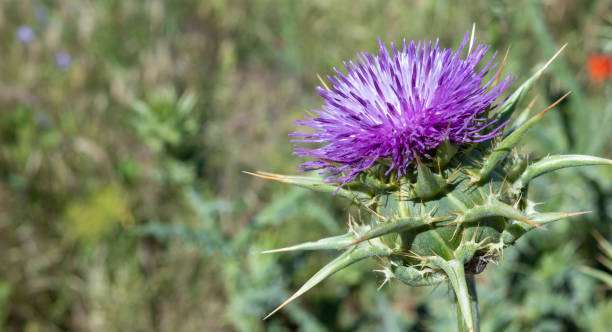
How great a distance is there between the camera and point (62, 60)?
4984mm

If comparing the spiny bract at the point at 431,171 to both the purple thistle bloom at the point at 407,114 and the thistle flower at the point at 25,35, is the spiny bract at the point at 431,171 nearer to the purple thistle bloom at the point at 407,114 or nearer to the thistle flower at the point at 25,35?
the purple thistle bloom at the point at 407,114

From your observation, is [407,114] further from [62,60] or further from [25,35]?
[25,35]

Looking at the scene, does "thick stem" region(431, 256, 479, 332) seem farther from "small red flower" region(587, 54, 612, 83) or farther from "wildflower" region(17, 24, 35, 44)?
"wildflower" region(17, 24, 35, 44)

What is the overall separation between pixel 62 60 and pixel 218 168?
2105mm

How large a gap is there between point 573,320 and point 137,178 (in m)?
3.55

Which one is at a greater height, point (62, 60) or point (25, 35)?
point (25, 35)

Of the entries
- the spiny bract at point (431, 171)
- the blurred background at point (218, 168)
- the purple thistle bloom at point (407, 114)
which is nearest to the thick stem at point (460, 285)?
the spiny bract at point (431, 171)

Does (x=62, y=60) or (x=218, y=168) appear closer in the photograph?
(x=218, y=168)

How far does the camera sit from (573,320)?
300cm

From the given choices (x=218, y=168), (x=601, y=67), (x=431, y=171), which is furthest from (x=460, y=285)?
(x=218, y=168)

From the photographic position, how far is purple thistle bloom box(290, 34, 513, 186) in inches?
58.7

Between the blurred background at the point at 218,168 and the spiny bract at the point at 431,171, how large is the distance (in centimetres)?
83

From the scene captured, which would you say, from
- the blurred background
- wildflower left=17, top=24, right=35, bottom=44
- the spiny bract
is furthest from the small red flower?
wildflower left=17, top=24, right=35, bottom=44

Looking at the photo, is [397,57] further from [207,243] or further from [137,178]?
[137,178]
